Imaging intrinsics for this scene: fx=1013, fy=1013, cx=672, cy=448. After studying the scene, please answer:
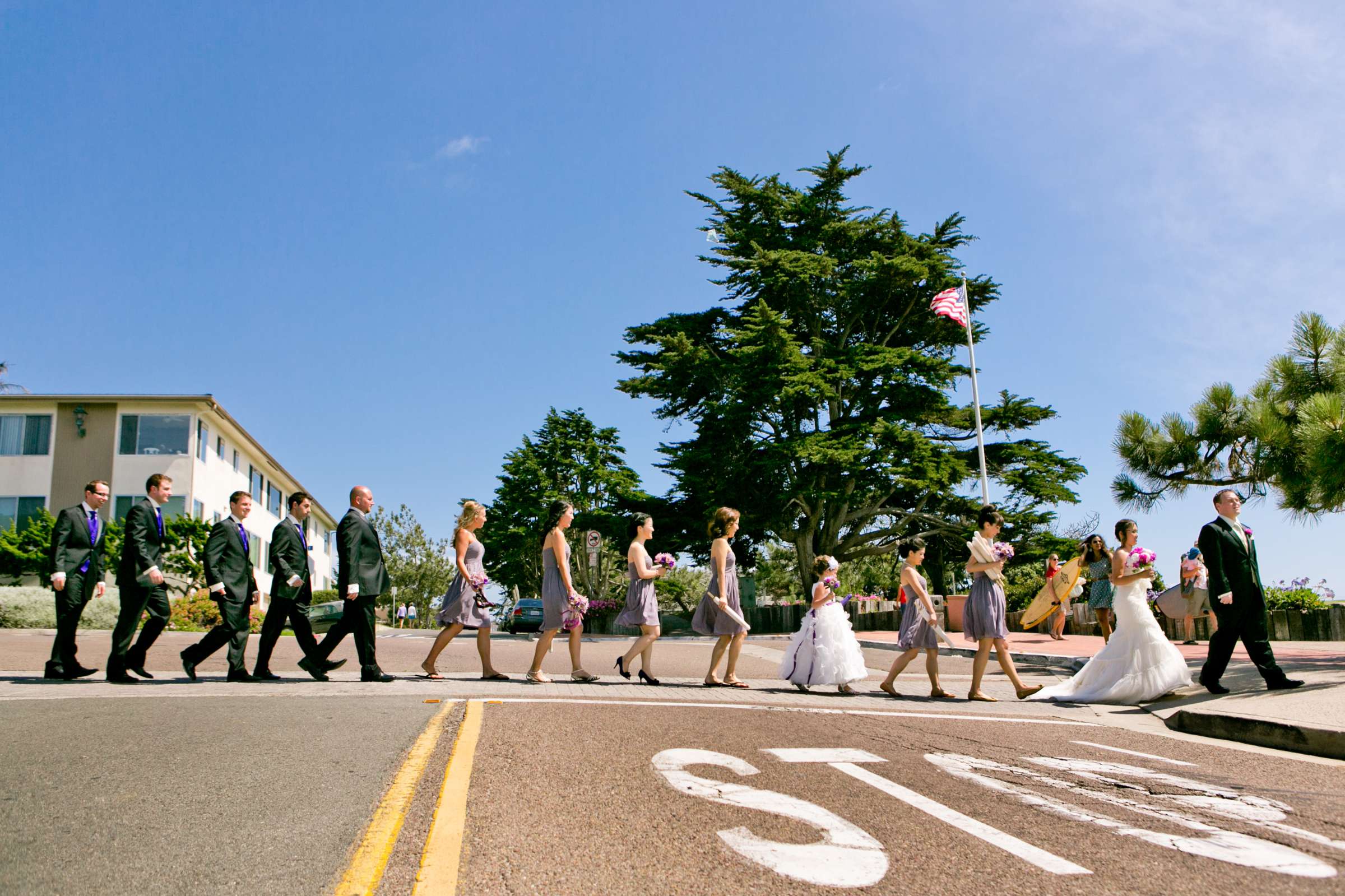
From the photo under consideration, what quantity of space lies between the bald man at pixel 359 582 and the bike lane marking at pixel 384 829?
419 centimetres

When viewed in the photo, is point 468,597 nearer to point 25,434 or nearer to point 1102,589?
point 1102,589

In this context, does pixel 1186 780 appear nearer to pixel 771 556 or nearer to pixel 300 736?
pixel 300 736

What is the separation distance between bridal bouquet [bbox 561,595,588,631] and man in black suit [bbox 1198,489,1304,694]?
5790 mm

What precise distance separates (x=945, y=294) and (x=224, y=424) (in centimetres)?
2648

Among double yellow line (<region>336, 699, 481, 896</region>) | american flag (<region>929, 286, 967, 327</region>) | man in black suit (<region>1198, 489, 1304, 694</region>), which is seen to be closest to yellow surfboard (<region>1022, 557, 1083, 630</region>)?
man in black suit (<region>1198, 489, 1304, 694</region>)

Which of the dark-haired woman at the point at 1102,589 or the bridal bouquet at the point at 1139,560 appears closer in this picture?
the bridal bouquet at the point at 1139,560

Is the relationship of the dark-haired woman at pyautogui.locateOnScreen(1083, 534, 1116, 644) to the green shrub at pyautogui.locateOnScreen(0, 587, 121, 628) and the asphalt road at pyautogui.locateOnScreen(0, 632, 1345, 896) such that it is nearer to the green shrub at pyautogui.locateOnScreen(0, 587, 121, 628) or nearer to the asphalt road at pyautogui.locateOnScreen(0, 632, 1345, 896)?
the asphalt road at pyautogui.locateOnScreen(0, 632, 1345, 896)

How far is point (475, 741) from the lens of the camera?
576 cm

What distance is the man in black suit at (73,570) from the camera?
9.31 m

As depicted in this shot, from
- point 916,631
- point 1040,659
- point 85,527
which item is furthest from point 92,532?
point 1040,659

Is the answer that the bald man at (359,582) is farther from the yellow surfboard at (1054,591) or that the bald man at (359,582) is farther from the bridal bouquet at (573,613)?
the yellow surfboard at (1054,591)

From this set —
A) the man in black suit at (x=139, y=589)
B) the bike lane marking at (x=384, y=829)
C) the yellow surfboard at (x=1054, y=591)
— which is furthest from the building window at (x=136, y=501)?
the bike lane marking at (x=384, y=829)

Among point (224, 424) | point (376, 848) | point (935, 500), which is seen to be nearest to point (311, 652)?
point (376, 848)

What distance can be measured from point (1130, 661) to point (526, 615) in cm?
2806
